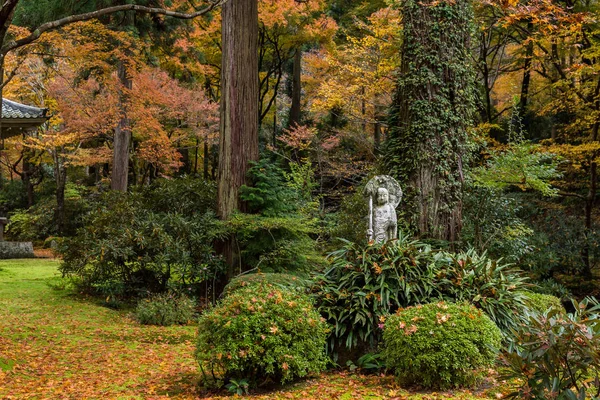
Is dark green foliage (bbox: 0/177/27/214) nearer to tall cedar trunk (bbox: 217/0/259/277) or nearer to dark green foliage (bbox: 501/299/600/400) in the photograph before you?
tall cedar trunk (bbox: 217/0/259/277)

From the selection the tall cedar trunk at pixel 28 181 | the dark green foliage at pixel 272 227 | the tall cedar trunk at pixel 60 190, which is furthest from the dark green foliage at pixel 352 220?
the tall cedar trunk at pixel 28 181

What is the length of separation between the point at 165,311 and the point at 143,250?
1.66 m

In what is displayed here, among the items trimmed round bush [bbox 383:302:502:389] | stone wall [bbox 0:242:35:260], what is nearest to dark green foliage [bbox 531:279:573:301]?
trimmed round bush [bbox 383:302:502:389]

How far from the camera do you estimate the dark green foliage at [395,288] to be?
626 centimetres

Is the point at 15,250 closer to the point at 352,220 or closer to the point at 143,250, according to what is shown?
the point at 143,250

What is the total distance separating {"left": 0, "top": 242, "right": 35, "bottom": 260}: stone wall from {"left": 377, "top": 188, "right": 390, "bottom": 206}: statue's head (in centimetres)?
1548

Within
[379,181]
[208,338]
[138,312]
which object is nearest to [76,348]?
[138,312]

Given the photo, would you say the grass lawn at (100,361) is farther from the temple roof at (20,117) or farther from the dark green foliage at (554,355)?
the temple roof at (20,117)

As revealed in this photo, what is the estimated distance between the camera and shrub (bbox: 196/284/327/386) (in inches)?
201

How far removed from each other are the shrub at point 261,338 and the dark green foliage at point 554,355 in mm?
2106

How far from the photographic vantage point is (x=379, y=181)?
7848 millimetres

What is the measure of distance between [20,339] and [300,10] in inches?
636

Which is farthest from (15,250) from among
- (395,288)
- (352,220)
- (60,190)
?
(395,288)

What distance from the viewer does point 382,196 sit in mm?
7637
